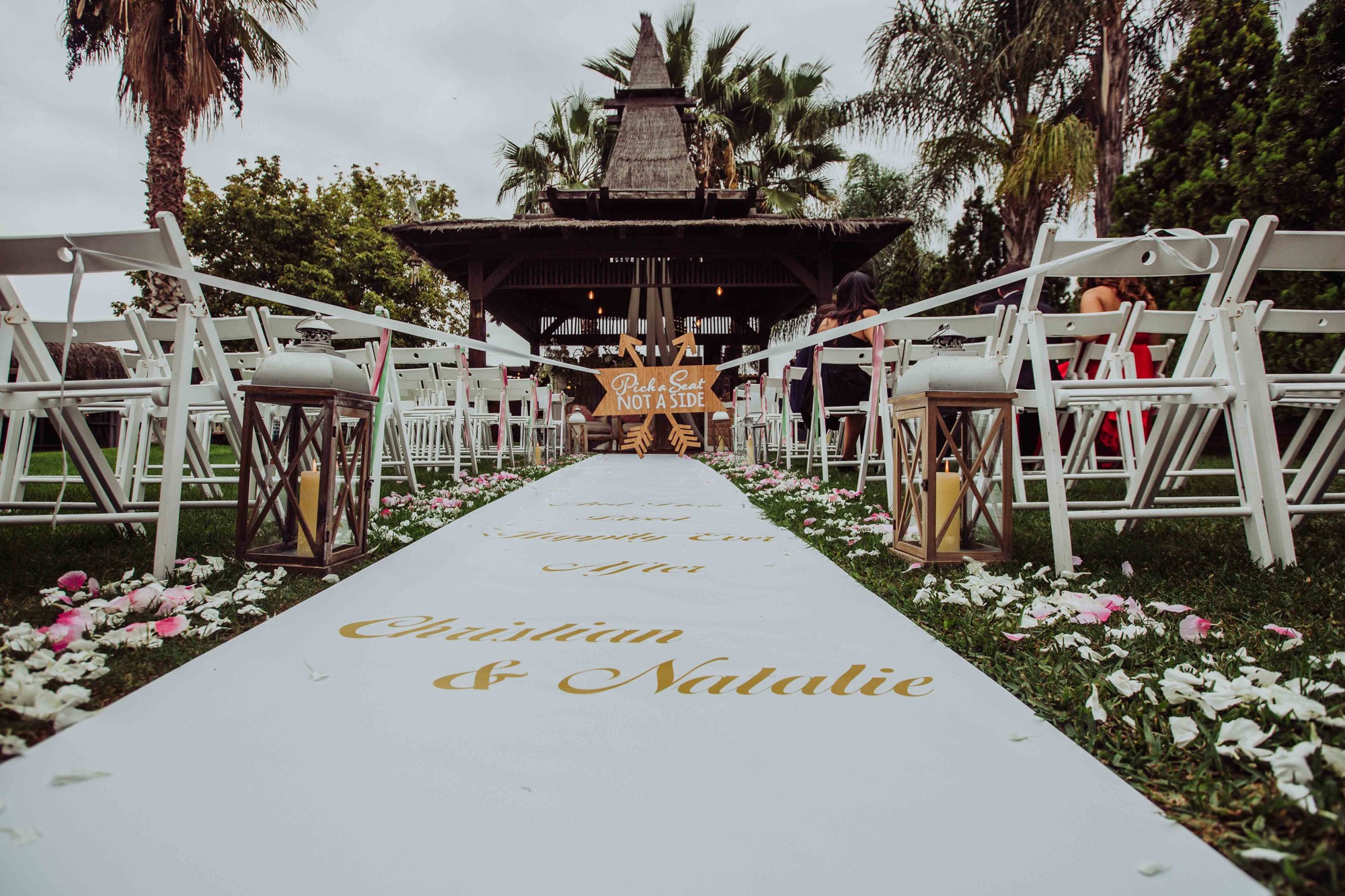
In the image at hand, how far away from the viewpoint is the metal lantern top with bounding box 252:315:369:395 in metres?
2.10

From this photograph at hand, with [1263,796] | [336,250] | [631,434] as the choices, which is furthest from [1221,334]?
[336,250]

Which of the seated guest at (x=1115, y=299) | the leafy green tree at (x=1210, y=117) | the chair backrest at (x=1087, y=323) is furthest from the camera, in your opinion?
the leafy green tree at (x=1210, y=117)

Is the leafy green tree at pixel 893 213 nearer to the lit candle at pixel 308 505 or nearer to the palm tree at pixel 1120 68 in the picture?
the palm tree at pixel 1120 68

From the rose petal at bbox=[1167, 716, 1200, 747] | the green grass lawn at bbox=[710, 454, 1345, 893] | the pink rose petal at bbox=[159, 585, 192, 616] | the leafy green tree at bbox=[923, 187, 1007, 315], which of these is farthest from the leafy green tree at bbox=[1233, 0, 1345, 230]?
the pink rose petal at bbox=[159, 585, 192, 616]

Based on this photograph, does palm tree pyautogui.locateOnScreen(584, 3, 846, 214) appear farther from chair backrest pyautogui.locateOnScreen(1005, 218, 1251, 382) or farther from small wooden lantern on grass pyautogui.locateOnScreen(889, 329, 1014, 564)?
small wooden lantern on grass pyautogui.locateOnScreen(889, 329, 1014, 564)

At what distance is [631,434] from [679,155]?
7736 millimetres

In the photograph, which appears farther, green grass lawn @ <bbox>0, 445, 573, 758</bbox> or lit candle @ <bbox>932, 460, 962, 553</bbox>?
lit candle @ <bbox>932, 460, 962, 553</bbox>

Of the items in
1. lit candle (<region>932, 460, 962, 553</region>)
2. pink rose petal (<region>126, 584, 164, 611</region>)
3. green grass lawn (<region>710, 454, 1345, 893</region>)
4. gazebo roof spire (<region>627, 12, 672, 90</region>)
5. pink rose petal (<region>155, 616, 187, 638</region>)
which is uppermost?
gazebo roof spire (<region>627, 12, 672, 90</region>)

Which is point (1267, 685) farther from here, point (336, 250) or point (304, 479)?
point (336, 250)

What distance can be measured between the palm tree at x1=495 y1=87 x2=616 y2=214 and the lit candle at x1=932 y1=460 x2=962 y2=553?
19.4m

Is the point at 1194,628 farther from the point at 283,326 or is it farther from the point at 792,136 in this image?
the point at 792,136

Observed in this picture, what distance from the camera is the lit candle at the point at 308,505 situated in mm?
2227

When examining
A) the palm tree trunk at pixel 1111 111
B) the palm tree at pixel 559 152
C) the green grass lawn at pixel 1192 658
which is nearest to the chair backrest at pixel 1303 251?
the green grass lawn at pixel 1192 658

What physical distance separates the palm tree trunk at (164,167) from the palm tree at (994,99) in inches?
494
